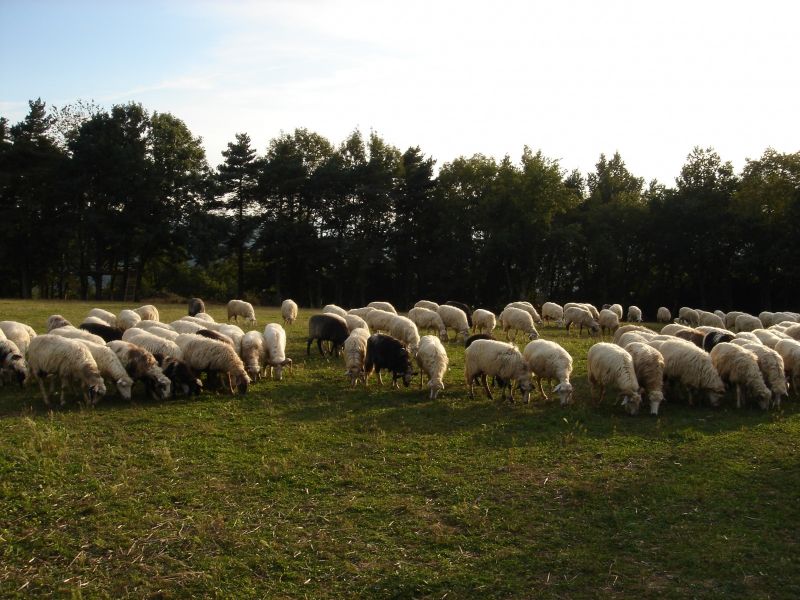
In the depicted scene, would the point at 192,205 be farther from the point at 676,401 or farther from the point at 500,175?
the point at 676,401

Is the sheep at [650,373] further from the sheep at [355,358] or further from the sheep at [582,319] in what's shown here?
the sheep at [582,319]

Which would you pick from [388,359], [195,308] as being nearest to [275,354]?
[388,359]

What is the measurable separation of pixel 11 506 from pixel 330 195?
139ft

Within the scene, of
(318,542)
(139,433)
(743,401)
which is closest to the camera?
(318,542)

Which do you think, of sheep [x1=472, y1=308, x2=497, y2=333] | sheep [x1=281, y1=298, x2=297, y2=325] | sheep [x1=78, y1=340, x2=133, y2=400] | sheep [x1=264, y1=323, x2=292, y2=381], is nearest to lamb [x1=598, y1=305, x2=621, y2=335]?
sheep [x1=472, y1=308, x2=497, y2=333]

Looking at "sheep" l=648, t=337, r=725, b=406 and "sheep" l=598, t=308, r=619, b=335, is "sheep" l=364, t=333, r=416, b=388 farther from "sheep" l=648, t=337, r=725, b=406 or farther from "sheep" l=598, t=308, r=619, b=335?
"sheep" l=598, t=308, r=619, b=335

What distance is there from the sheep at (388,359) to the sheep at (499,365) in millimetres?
1508

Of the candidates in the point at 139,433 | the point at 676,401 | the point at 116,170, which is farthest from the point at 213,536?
the point at 116,170

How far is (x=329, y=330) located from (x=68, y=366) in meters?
7.39

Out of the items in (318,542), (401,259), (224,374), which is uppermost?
(401,259)

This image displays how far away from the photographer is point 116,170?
44.8 metres

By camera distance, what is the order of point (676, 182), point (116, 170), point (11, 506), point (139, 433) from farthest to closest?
point (676, 182), point (116, 170), point (139, 433), point (11, 506)

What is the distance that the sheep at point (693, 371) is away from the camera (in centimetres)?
1313

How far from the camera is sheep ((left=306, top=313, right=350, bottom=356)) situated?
18.5 metres
